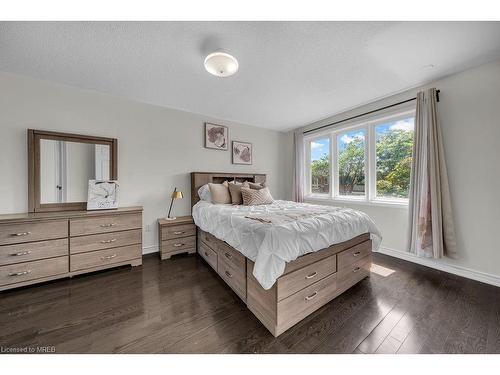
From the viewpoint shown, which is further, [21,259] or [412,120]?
[412,120]

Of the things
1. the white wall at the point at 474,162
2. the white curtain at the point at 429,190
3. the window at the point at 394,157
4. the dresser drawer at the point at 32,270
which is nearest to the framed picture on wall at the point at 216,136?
the dresser drawer at the point at 32,270

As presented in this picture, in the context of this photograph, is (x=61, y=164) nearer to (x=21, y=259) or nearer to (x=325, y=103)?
(x=21, y=259)

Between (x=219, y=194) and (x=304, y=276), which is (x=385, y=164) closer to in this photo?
(x=304, y=276)

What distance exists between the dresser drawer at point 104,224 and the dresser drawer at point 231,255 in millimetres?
1225

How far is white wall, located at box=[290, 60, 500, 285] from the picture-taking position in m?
1.97

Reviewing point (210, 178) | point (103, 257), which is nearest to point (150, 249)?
point (103, 257)

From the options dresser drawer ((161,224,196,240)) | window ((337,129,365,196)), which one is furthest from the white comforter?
window ((337,129,365,196))

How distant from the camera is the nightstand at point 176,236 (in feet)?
8.82

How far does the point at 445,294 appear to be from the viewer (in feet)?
5.96

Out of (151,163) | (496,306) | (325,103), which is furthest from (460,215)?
(151,163)

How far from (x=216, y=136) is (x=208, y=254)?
6.85 ft

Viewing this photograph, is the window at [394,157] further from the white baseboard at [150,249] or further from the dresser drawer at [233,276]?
the white baseboard at [150,249]

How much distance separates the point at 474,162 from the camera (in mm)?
2080
